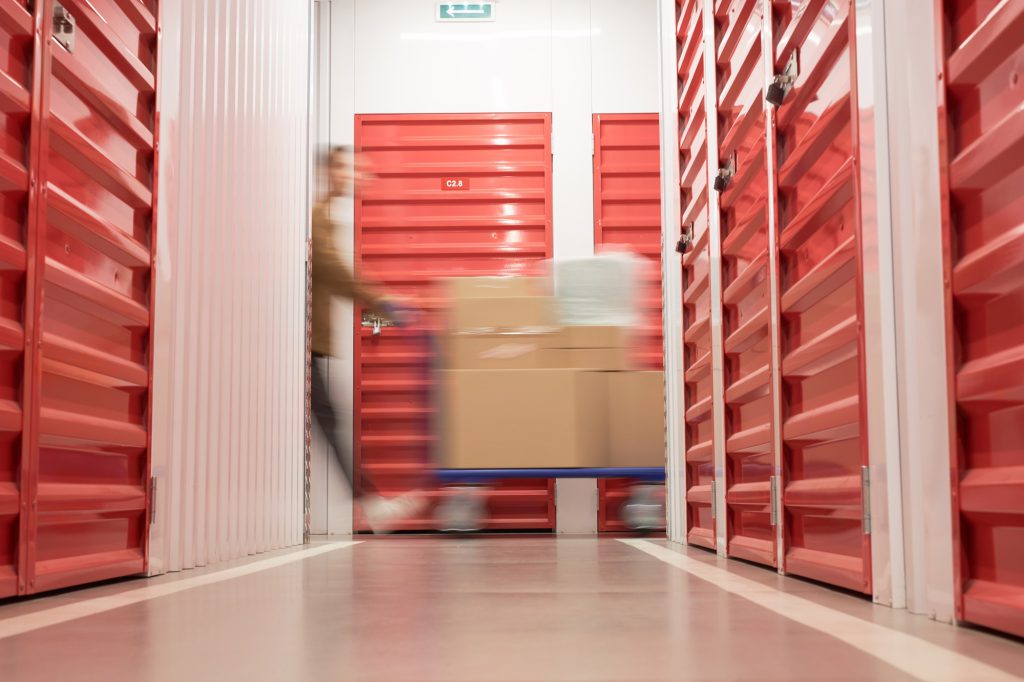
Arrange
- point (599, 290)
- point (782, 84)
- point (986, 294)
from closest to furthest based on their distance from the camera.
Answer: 1. point (986, 294)
2. point (782, 84)
3. point (599, 290)

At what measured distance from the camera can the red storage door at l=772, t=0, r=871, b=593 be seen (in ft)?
10.7

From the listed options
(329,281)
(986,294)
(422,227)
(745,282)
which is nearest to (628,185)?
(422,227)

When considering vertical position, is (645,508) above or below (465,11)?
below

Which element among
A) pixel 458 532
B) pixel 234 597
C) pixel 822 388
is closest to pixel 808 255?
pixel 822 388

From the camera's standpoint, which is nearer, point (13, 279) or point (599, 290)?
point (13, 279)

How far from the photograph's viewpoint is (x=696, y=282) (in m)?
6.10

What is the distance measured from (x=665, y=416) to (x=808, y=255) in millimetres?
3786

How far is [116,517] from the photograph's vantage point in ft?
13.6

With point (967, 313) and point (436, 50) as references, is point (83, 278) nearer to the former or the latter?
point (967, 313)

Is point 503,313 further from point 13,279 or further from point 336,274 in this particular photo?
point 13,279

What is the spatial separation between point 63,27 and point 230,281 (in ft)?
6.43

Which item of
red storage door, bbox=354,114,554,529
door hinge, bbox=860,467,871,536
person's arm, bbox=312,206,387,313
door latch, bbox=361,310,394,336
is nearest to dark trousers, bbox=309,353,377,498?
red storage door, bbox=354,114,554,529

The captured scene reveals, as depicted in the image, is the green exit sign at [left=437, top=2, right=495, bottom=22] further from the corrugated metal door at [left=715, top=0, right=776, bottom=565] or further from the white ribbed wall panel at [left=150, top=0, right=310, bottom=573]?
the corrugated metal door at [left=715, top=0, right=776, bottom=565]

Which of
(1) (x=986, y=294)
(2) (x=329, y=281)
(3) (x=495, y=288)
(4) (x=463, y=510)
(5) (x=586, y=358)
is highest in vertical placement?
(2) (x=329, y=281)
